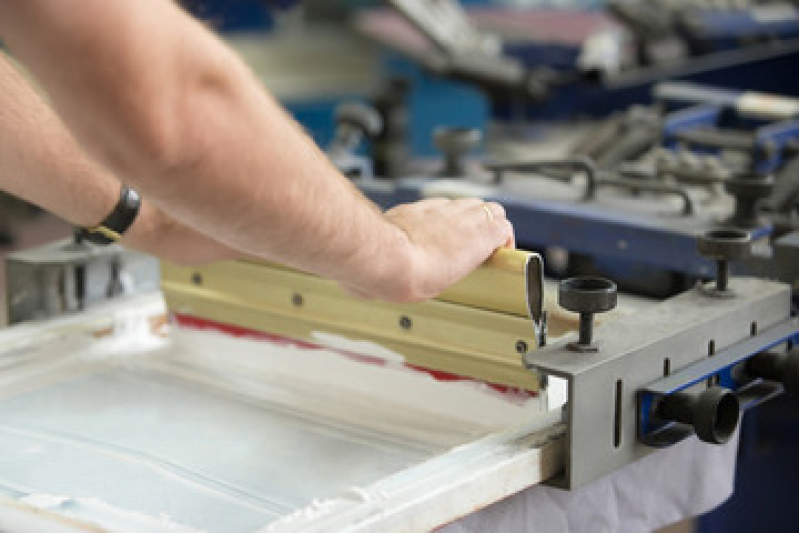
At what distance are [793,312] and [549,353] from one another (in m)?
0.57

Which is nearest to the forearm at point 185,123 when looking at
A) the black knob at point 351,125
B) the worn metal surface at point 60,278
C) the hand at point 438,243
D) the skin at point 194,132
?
the skin at point 194,132

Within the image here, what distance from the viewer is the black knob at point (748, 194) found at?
64.9 inches

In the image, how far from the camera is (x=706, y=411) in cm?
115

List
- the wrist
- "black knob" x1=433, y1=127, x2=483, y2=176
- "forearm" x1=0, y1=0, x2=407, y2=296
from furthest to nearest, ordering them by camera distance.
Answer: "black knob" x1=433, y1=127, x2=483, y2=176, the wrist, "forearm" x1=0, y1=0, x2=407, y2=296

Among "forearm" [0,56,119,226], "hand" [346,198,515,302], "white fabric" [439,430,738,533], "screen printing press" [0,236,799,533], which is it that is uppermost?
"forearm" [0,56,119,226]

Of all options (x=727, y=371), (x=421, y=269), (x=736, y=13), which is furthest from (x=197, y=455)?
(x=736, y=13)

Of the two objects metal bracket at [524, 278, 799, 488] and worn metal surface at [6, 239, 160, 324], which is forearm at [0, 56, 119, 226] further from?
metal bracket at [524, 278, 799, 488]

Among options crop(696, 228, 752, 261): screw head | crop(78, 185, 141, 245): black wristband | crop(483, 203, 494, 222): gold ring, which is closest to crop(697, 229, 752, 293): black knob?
crop(696, 228, 752, 261): screw head

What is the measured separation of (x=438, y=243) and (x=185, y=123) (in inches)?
14.8

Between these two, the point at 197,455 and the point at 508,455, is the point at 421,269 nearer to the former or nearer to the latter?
the point at 508,455

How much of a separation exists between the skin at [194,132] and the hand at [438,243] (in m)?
0.03

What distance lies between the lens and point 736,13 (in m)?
4.06

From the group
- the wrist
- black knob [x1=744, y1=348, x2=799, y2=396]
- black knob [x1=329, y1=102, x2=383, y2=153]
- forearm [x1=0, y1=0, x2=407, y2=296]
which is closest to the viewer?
forearm [x1=0, y1=0, x2=407, y2=296]

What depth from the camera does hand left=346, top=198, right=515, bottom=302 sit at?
1.12m
